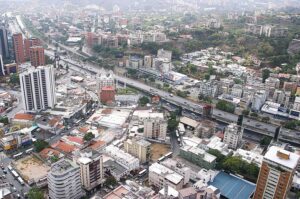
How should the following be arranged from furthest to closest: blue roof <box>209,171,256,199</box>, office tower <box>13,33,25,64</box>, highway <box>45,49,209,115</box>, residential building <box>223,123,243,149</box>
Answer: office tower <box>13,33,25,64</box>
highway <box>45,49,209,115</box>
residential building <box>223,123,243,149</box>
blue roof <box>209,171,256,199</box>

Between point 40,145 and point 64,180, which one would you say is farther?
point 40,145

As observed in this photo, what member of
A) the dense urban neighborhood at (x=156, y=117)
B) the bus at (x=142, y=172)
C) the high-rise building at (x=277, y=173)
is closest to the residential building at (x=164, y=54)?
Result: the dense urban neighborhood at (x=156, y=117)

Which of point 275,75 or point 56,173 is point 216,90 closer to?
point 275,75

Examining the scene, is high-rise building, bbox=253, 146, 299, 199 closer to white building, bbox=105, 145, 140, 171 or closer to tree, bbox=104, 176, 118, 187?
white building, bbox=105, 145, 140, 171

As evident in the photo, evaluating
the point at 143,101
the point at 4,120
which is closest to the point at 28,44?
the point at 4,120

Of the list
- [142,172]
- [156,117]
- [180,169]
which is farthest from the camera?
[156,117]

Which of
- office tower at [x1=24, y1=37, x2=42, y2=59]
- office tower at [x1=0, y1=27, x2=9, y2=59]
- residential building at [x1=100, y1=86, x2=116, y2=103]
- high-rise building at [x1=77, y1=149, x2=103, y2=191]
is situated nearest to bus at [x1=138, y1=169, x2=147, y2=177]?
high-rise building at [x1=77, y1=149, x2=103, y2=191]

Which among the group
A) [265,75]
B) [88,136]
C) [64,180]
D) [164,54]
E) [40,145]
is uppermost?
[164,54]

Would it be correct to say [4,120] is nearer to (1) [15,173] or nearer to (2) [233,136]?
(1) [15,173]
